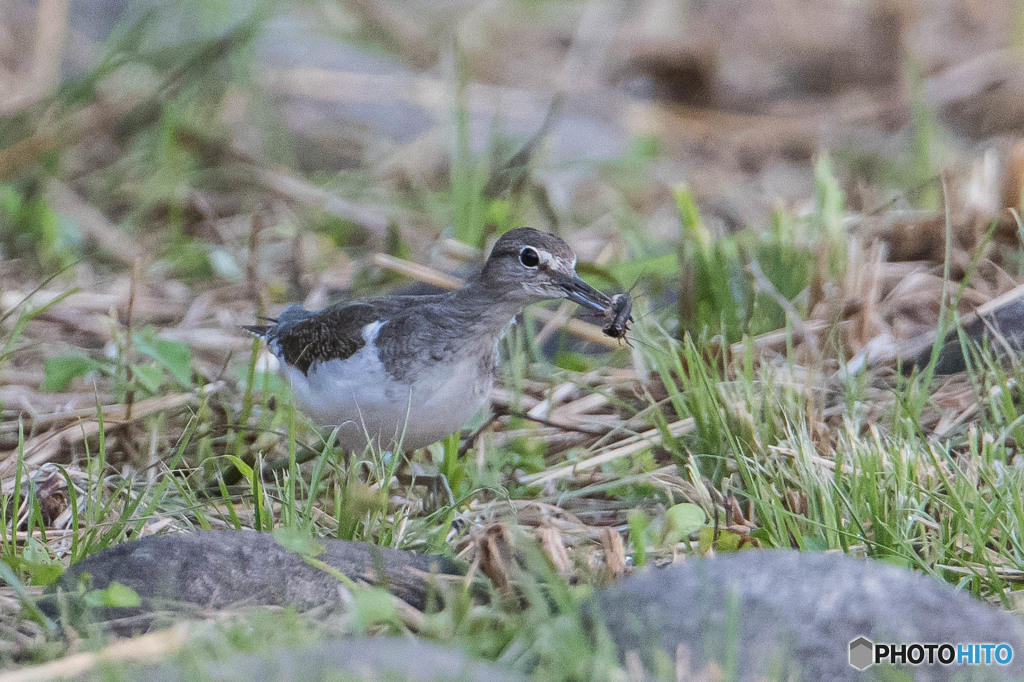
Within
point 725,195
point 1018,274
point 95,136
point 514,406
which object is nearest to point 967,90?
point 725,195

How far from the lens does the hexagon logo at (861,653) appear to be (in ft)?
7.32

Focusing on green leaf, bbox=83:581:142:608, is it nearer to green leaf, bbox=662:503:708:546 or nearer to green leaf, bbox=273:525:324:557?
green leaf, bbox=273:525:324:557

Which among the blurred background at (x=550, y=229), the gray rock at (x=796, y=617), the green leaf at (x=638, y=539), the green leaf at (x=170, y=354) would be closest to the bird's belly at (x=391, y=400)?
the blurred background at (x=550, y=229)

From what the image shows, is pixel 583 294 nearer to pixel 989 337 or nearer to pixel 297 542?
pixel 297 542

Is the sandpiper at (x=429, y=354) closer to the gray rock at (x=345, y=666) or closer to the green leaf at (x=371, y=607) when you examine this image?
the green leaf at (x=371, y=607)

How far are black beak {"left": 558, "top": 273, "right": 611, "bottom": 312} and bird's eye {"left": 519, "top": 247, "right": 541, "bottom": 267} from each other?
10 cm

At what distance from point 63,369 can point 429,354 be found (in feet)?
4.63

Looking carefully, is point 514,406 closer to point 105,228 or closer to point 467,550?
point 467,550

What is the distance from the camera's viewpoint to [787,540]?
9.85 ft

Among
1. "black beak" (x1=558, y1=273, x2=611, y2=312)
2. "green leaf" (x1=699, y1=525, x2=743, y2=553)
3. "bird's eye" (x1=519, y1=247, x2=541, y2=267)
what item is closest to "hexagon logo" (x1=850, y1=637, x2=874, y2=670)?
"green leaf" (x1=699, y1=525, x2=743, y2=553)

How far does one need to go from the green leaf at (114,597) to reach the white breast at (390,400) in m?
1.14

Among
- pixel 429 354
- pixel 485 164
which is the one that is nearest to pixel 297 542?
pixel 429 354

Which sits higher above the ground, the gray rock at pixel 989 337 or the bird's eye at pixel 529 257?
the bird's eye at pixel 529 257

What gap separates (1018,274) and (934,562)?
216 centimetres
